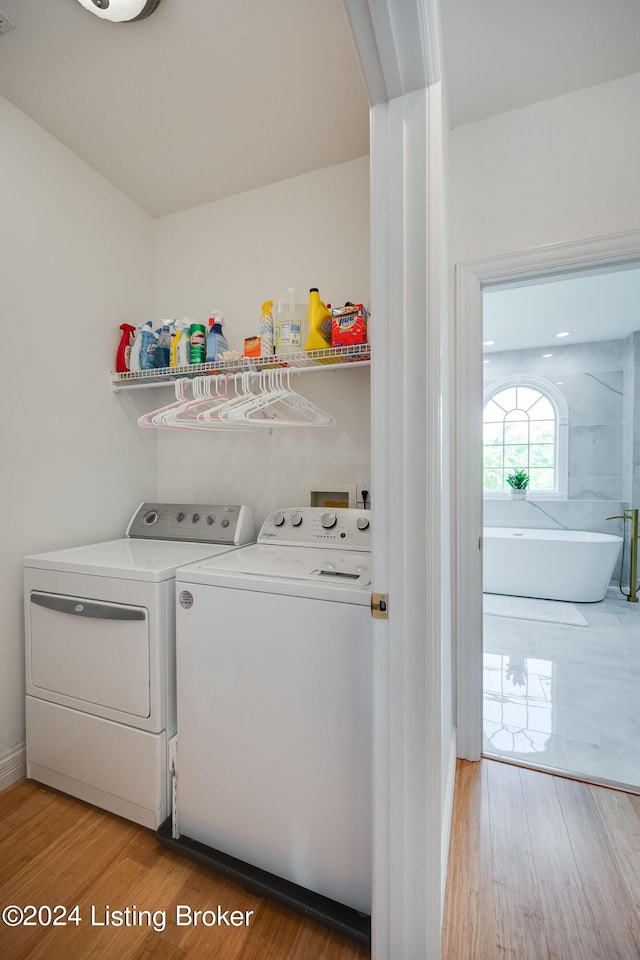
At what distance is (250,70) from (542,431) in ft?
14.8

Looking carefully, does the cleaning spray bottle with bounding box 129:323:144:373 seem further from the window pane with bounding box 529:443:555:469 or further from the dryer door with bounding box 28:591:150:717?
the window pane with bounding box 529:443:555:469

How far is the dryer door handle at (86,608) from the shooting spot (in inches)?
51.3

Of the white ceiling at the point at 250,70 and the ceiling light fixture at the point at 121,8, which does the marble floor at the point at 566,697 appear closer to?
the white ceiling at the point at 250,70

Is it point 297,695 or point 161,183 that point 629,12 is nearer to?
point 161,183

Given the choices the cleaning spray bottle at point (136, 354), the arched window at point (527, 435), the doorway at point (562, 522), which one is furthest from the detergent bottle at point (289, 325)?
the arched window at point (527, 435)

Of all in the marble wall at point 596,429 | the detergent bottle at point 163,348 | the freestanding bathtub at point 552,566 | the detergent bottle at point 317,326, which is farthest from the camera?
the marble wall at point 596,429

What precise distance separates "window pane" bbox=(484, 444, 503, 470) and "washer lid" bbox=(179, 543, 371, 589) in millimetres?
4071

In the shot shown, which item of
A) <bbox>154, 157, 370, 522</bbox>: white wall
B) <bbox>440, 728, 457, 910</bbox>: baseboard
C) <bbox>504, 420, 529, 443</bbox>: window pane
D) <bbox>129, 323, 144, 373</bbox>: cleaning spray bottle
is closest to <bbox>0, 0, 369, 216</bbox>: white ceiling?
<bbox>154, 157, 370, 522</bbox>: white wall

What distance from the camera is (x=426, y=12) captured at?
0.79 m

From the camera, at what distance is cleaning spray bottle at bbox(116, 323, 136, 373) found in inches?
78.4

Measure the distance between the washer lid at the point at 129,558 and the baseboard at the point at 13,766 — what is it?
0.72 m

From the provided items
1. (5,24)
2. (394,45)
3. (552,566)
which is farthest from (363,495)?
(552,566)

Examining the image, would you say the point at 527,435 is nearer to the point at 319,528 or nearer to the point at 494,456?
the point at 494,456

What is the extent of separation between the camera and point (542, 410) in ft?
15.8
